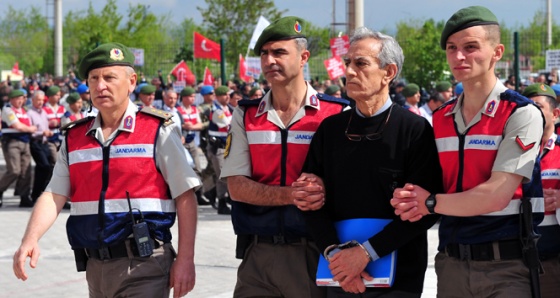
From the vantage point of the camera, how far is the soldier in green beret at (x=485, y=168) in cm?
446

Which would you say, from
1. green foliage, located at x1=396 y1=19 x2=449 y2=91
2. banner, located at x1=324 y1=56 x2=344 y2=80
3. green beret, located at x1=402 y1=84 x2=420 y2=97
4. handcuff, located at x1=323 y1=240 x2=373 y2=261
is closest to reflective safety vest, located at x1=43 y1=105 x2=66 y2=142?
green beret, located at x1=402 y1=84 x2=420 y2=97

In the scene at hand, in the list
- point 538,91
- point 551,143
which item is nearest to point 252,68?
point 538,91

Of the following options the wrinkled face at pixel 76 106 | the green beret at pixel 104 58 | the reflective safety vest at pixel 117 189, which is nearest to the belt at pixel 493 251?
the reflective safety vest at pixel 117 189

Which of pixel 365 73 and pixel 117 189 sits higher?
pixel 365 73

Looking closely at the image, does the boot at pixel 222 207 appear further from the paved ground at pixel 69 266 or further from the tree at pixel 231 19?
the tree at pixel 231 19

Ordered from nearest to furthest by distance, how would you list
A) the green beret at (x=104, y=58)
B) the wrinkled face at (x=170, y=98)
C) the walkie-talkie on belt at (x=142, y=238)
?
the walkie-talkie on belt at (x=142, y=238) < the green beret at (x=104, y=58) < the wrinkled face at (x=170, y=98)

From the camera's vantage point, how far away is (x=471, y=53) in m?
4.61

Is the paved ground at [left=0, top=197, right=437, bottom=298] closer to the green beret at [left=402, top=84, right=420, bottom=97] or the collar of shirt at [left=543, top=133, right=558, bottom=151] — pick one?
the collar of shirt at [left=543, top=133, right=558, bottom=151]

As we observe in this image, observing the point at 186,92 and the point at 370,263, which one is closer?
the point at 370,263

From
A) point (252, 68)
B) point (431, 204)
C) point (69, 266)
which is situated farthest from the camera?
point (252, 68)

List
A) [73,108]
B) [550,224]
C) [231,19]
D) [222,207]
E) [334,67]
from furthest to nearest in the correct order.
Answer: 1. [231,19]
2. [334,67]
3. [73,108]
4. [222,207]
5. [550,224]

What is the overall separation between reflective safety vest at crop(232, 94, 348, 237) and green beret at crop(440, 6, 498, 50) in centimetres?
85

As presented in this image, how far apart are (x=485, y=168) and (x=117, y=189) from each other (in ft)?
5.83

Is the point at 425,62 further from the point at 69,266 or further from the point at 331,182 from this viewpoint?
the point at 331,182
